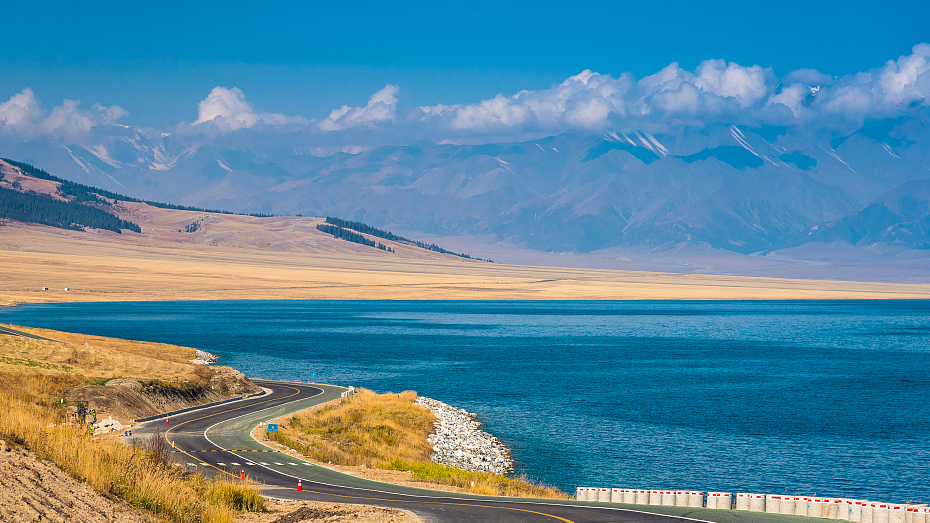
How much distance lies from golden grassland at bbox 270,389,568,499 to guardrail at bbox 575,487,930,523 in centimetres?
376

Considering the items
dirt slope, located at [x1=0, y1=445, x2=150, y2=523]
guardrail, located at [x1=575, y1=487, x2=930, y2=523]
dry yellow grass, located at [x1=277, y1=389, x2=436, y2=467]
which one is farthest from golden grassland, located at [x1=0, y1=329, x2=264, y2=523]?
guardrail, located at [x1=575, y1=487, x2=930, y2=523]

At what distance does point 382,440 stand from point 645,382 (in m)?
40.0

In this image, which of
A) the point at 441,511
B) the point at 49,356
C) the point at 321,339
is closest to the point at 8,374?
the point at 49,356

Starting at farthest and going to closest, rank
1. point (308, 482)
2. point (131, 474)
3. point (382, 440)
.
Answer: point (382, 440), point (308, 482), point (131, 474)

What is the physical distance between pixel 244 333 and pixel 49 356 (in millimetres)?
68454

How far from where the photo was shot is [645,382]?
79500mm

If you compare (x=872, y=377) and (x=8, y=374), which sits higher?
(x=872, y=377)

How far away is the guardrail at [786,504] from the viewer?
27.0m

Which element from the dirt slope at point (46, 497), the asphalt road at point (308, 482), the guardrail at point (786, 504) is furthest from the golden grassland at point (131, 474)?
the guardrail at point (786, 504)

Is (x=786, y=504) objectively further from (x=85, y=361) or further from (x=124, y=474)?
(x=85, y=361)

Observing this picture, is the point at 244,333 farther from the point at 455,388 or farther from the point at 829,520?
the point at 829,520

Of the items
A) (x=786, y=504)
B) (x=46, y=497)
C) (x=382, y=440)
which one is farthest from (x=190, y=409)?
(x=786, y=504)

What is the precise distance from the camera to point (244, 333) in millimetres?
128250

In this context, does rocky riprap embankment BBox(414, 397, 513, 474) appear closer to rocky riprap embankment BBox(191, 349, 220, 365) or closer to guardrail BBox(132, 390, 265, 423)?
guardrail BBox(132, 390, 265, 423)
